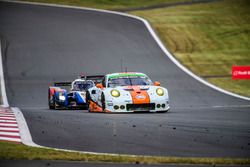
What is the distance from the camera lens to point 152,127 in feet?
43.8

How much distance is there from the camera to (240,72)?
31.8 metres

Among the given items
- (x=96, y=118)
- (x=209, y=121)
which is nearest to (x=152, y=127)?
(x=209, y=121)

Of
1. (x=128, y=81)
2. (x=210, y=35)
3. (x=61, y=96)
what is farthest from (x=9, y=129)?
(x=210, y=35)

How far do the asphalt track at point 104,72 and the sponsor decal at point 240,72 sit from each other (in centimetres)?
232

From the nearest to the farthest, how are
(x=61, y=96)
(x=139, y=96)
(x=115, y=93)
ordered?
1. (x=139, y=96)
2. (x=115, y=93)
3. (x=61, y=96)

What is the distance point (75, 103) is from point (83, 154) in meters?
12.5

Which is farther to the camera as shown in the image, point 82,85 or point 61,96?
point 82,85

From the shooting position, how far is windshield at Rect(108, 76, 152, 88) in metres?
19.4

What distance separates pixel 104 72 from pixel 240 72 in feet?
20.2

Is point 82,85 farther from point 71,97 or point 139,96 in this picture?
point 139,96

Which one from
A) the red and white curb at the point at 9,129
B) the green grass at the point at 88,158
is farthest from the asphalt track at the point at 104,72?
the green grass at the point at 88,158

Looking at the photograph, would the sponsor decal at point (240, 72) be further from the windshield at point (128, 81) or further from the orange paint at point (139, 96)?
the orange paint at point (139, 96)

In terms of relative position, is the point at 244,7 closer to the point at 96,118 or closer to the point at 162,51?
the point at 162,51

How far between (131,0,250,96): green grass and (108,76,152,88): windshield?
8.11m
